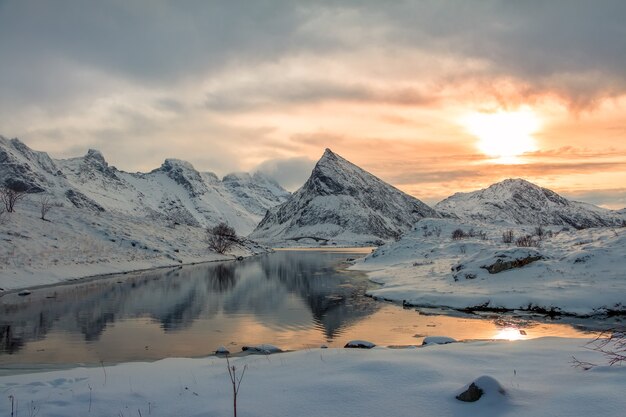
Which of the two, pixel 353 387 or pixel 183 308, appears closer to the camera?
pixel 353 387

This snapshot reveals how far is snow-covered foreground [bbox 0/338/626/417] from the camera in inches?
348

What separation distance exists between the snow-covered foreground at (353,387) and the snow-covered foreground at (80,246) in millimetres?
34573

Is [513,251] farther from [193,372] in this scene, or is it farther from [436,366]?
[193,372]

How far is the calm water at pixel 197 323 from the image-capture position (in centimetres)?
2025

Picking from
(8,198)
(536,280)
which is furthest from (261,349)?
(8,198)

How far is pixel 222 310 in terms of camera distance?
3122 cm

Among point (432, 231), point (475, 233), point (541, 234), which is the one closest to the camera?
point (541, 234)

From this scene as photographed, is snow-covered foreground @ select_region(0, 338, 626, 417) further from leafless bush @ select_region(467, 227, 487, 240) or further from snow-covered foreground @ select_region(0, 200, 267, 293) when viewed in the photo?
leafless bush @ select_region(467, 227, 487, 240)

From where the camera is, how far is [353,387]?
33.1 feet

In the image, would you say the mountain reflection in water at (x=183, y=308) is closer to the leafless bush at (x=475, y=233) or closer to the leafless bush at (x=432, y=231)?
the leafless bush at (x=432, y=231)

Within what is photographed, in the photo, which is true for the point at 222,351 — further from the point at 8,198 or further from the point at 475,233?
the point at 475,233

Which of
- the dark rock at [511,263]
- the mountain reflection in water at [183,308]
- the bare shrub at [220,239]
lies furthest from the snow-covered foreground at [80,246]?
the dark rock at [511,263]

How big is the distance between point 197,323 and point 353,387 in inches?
713

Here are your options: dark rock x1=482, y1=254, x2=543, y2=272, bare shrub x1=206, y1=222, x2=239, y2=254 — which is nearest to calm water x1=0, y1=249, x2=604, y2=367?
dark rock x1=482, y1=254, x2=543, y2=272
